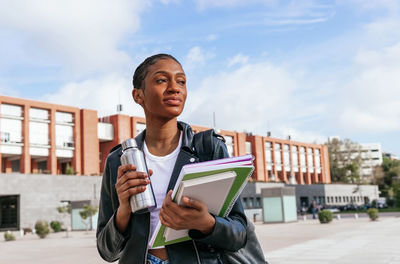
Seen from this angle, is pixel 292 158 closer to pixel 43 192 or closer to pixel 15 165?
pixel 15 165

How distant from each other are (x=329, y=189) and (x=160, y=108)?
245 feet

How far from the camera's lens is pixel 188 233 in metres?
1.77

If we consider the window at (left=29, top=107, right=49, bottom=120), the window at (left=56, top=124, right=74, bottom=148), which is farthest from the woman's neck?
the window at (left=56, top=124, right=74, bottom=148)

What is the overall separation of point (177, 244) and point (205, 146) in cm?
45

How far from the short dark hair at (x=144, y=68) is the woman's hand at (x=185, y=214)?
2.23 ft

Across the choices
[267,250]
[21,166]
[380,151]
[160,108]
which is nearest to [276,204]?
[267,250]

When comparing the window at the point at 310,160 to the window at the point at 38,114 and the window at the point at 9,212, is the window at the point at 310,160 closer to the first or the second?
the window at the point at 38,114

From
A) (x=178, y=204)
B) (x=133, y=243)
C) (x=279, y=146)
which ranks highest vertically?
(x=279, y=146)

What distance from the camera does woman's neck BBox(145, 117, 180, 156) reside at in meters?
2.10

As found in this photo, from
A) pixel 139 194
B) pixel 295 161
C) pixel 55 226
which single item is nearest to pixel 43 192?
pixel 55 226

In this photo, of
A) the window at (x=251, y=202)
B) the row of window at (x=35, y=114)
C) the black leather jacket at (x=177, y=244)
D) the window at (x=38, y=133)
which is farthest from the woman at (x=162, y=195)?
the window at (x=251, y=202)

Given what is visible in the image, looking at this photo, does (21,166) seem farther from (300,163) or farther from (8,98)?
(300,163)

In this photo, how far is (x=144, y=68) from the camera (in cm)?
208

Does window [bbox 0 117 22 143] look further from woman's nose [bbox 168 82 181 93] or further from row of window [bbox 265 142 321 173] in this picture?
woman's nose [bbox 168 82 181 93]
